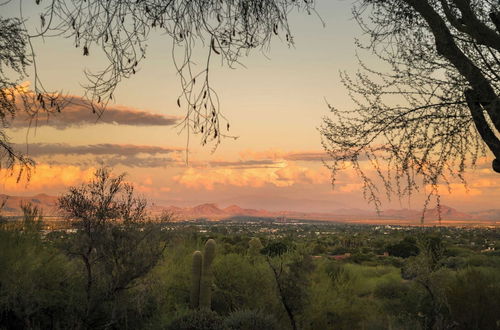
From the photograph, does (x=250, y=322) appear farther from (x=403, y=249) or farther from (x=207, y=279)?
(x=403, y=249)

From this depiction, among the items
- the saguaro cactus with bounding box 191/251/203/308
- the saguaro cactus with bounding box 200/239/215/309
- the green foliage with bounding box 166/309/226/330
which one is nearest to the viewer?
the green foliage with bounding box 166/309/226/330

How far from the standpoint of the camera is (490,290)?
57.2 ft

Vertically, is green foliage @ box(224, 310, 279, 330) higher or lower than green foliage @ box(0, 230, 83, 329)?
lower

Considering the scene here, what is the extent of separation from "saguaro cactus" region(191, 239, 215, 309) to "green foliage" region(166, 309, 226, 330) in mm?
3942

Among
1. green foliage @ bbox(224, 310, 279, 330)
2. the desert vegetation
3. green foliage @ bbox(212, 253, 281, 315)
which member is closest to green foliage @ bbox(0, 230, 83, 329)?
the desert vegetation

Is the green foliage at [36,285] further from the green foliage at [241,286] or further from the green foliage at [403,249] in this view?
the green foliage at [403,249]

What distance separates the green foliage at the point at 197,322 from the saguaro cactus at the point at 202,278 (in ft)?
12.9

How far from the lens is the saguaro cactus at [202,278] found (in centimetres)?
1911

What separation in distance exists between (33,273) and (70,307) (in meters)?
1.56

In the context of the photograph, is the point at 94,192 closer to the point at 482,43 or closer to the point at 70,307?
the point at 70,307

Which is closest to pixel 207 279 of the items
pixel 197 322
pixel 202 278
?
pixel 202 278

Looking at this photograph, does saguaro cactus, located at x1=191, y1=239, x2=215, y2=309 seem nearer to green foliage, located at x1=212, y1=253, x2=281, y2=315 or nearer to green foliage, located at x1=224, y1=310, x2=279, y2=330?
green foliage, located at x1=212, y1=253, x2=281, y2=315

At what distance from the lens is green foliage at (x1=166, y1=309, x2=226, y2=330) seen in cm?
1426

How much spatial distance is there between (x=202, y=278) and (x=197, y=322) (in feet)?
16.1
